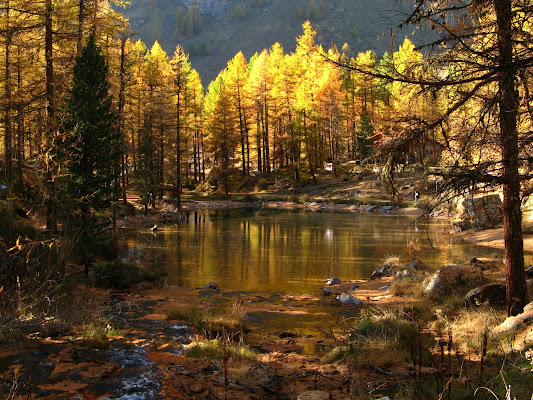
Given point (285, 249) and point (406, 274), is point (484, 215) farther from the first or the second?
point (406, 274)

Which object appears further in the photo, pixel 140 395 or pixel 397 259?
pixel 397 259

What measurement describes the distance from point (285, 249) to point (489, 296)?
44.9ft

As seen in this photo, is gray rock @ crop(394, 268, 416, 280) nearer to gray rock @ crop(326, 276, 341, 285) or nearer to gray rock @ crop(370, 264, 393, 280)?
gray rock @ crop(370, 264, 393, 280)

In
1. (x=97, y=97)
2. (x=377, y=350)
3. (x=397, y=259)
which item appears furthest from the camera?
(x=397, y=259)

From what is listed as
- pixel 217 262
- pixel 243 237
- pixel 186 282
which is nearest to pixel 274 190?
pixel 243 237

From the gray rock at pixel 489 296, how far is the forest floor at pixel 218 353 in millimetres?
481

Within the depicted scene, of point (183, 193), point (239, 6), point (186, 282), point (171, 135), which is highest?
point (239, 6)

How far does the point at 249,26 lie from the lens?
171750mm

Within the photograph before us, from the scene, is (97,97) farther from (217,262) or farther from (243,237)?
(243,237)

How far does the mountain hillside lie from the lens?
6029 inches

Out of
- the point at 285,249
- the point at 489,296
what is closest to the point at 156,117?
the point at 285,249

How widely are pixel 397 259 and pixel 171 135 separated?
36.1m

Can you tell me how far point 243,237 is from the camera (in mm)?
27125

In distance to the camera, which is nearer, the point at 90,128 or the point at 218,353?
the point at 218,353
